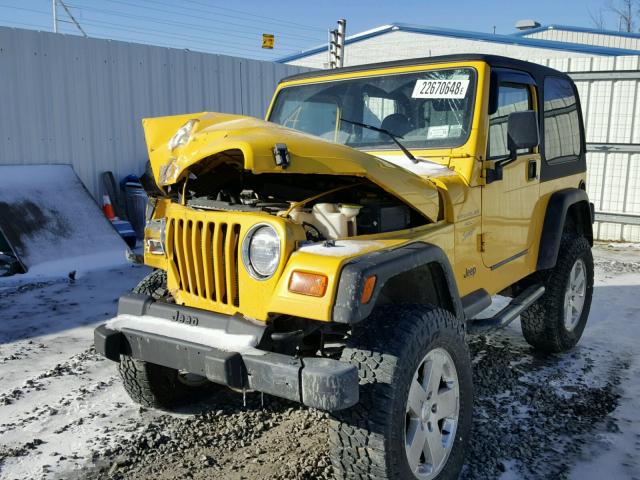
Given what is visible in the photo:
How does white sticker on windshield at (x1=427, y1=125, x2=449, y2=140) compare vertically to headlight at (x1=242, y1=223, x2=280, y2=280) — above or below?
above

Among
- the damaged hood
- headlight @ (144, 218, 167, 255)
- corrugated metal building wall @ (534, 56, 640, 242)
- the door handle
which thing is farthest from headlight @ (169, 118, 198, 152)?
corrugated metal building wall @ (534, 56, 640, 242)

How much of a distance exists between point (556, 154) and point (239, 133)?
2871 millimetres

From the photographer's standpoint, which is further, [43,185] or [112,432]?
[43,185]

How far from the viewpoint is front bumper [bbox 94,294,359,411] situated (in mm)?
2233

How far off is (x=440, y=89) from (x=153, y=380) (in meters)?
2.41

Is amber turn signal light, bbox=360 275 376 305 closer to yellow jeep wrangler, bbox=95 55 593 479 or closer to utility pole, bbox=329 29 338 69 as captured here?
yellow jeep wrangler, bbox=95 55 593 479

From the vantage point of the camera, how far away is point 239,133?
262cm

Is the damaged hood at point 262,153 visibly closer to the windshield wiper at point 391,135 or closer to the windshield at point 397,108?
the windshield wiper at point 391,135

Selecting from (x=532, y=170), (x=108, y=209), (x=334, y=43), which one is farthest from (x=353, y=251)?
(x=334, y=43)

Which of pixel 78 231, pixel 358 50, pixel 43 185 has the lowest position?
pixel 78 231

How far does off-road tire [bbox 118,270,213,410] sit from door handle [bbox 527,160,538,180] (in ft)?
8.07

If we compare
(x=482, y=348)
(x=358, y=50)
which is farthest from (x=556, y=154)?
(x=358, y=50)

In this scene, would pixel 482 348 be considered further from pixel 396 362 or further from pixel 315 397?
pixel 315 397

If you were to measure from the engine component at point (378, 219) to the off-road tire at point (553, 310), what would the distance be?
7.02 feet
